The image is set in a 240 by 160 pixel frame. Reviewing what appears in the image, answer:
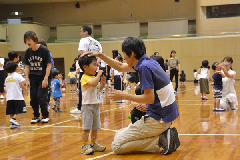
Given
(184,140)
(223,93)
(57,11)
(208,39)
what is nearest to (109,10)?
(57,11)

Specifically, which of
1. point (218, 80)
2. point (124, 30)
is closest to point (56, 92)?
point (218, 80)

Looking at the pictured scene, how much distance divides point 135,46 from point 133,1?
21.6 m

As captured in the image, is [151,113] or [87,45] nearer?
[151,113]

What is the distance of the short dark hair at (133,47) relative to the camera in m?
2.88

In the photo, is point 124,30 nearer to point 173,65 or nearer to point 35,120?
point 173,65

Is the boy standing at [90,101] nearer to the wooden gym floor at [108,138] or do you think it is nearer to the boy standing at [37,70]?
the wooden gym floor at [108,138]

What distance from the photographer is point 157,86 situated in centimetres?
302

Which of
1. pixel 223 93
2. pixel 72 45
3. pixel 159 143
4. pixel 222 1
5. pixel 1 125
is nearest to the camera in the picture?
pixel 159 143

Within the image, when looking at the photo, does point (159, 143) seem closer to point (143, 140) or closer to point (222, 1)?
point (143, 140)

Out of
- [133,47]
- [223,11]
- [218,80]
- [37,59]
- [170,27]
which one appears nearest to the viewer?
[133,47]

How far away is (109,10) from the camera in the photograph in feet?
78.5

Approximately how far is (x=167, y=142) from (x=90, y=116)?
95 centimetres

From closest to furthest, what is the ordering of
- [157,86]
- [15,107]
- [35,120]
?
1. [157,86]
2. [15,107]
3. [35,120]

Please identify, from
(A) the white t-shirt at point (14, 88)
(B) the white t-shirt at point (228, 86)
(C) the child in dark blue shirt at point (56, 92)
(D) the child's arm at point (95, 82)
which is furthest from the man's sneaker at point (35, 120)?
(B) the white t-shirt at point (228, 86)
